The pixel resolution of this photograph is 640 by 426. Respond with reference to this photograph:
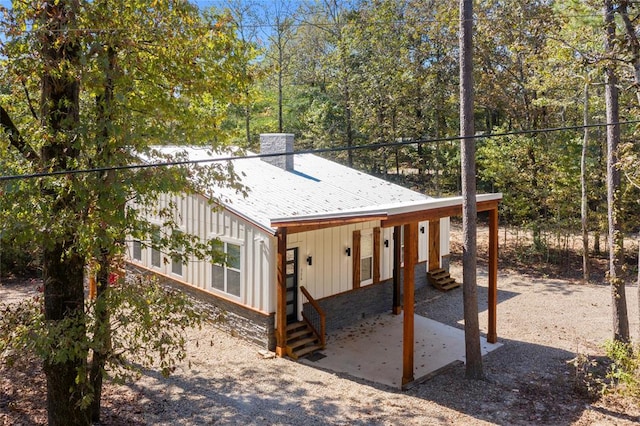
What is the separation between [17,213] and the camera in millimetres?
5328

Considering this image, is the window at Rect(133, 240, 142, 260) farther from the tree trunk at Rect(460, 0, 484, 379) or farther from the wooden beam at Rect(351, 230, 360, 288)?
the tree trunk at Rect(460, 0, 484, 379)

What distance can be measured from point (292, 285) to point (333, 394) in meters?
3.13

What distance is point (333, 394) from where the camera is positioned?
8.77 metres

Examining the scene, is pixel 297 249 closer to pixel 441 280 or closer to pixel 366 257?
pixel 366 257

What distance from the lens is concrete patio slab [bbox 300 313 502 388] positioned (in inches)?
392

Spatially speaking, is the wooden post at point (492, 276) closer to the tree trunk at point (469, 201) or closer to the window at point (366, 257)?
the tree trunk at point (469, 201)

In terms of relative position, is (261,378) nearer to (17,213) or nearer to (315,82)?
(17,213)

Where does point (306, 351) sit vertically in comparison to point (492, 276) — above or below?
below

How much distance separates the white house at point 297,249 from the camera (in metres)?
10.1

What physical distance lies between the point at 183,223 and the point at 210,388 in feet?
15.8

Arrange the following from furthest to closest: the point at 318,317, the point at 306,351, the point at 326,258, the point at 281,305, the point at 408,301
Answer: the point at 326,258
the point at 318,317
the point at 306,351
the point at 281,305
the point at 408,301

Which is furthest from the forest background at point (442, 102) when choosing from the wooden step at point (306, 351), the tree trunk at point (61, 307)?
the tree trunk at point (61, 307)

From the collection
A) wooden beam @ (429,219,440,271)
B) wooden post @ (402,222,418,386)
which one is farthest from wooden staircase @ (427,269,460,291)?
wooden post @ (402,222,418,386)

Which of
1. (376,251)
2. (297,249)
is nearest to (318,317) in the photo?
(297,249)
